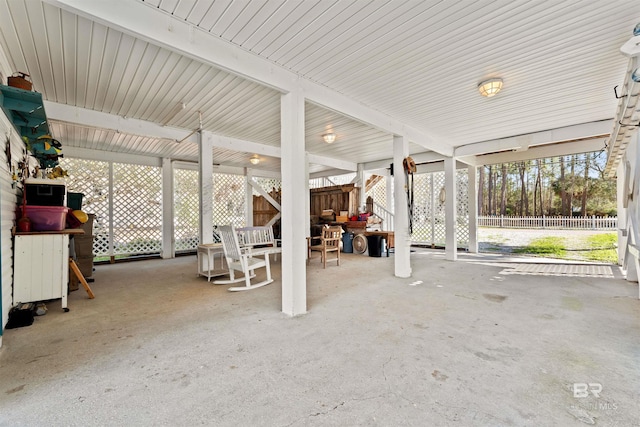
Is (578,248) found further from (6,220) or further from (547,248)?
(6,220)

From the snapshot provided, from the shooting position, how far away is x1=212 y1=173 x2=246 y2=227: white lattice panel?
7.95 m

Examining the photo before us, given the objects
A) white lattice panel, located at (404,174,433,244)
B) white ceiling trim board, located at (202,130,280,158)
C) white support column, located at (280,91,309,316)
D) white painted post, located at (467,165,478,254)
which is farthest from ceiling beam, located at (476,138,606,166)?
white support column, located at (280,91,309,316)

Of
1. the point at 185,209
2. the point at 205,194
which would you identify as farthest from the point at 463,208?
the point at 185,209

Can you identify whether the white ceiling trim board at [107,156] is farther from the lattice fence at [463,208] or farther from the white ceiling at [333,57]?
the lattice fence at [463,208]

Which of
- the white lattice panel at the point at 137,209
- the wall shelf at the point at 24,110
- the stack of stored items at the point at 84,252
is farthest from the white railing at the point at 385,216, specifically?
the wall shelf at the point at 24,110

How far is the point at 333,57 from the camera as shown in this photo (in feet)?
8.68

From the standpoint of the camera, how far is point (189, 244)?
25.0 feet

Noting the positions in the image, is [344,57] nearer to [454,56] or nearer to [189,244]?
[454,56]

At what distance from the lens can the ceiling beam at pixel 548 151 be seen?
5289mm

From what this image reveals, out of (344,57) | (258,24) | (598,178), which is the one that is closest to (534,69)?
(344,57)

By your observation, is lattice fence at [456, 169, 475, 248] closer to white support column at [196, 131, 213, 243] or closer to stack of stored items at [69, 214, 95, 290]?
white support column at [196, 131, 213, 243]

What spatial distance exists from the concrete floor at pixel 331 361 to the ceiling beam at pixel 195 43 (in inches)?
90.2

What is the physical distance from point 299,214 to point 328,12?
173 cm

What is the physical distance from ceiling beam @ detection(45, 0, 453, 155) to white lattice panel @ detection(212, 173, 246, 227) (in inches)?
220
